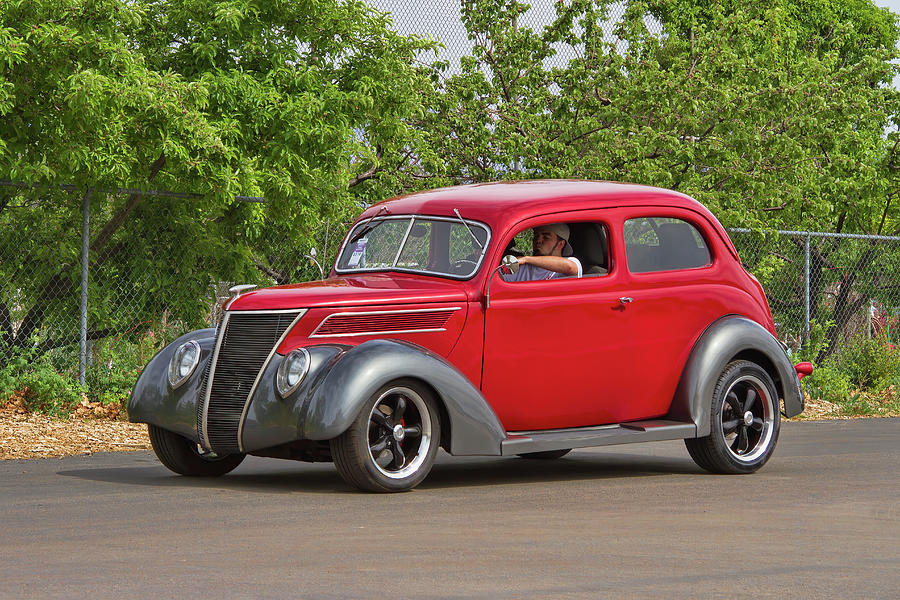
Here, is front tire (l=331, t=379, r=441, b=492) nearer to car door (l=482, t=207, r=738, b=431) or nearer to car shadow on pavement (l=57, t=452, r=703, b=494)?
car shadow on pavement (l=57, t=452, r=703, b=494)

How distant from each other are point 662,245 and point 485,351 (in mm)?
1863

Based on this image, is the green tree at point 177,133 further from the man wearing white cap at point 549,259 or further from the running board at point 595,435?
the running board at point 595,435

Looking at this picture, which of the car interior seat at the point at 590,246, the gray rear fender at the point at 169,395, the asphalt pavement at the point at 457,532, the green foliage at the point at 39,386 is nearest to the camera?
the asphalt pavement at the point at 457,532

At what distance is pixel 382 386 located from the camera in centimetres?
847

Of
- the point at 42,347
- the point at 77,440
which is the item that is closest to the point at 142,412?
the point at 77,440

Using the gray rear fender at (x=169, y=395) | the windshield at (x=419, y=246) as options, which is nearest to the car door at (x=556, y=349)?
the windshield at (x=419, y=246)

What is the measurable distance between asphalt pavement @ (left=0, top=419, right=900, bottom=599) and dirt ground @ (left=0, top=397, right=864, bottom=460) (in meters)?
0.62

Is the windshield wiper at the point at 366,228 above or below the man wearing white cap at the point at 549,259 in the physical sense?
above

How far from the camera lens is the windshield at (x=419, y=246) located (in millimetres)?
9539

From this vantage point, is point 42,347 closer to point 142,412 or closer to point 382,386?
point 142,412

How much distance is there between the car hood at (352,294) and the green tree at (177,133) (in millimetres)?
3474

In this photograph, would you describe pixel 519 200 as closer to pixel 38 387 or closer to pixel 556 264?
pixel 556 264

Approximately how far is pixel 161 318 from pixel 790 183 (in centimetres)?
991

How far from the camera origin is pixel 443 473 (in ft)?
33.0
